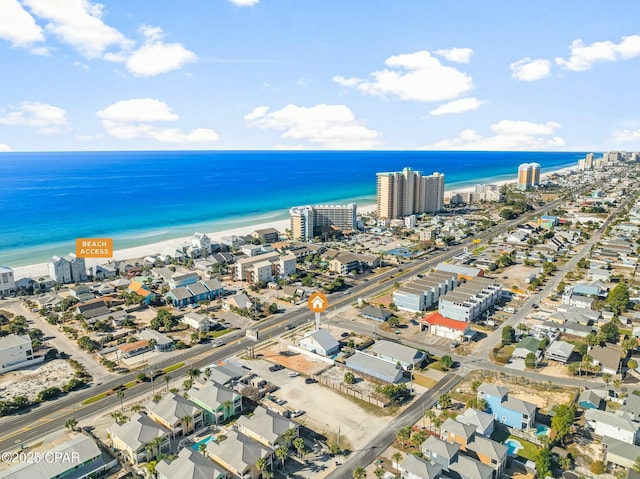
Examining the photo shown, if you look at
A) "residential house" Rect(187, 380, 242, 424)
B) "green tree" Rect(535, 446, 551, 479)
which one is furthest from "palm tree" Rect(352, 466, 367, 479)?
"residential house" Rect(187, 380, 242, 424)

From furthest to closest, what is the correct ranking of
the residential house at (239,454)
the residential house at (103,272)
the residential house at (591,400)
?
the residential house at (103,272), the residential house at (591,400), the residential house at (239,454)

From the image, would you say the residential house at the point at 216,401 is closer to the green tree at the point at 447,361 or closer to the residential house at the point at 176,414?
the residential house at the point at 176,414

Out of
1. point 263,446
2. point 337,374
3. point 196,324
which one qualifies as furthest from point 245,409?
point 196,324

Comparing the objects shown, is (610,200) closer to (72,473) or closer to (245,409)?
(245,409)

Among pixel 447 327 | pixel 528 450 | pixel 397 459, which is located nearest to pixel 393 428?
pixel 397 459

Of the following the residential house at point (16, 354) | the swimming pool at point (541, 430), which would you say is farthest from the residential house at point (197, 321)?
the swimming pool at point (541, 430)

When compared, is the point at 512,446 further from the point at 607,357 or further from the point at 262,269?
the point at 262,269
